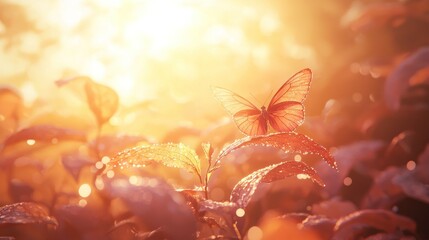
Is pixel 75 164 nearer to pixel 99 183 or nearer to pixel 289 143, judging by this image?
pixel 99 183

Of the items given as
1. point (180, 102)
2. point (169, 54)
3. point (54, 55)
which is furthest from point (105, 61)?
point (169, 54)

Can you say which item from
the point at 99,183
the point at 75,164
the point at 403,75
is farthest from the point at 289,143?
the point at 403,75

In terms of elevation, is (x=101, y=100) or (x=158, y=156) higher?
(x=101, y=100)

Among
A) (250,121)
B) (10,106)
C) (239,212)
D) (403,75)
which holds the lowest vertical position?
(239,212)

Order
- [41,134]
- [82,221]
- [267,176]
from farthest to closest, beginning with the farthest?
[41,134]
[82,221]
[267,176]

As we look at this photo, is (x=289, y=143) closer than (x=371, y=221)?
Yes

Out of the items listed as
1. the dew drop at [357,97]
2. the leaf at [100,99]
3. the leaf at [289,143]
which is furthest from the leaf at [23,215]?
the dew drop at [357,97]

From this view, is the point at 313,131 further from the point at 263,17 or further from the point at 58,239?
the point at 263,17
